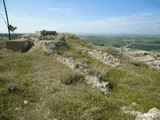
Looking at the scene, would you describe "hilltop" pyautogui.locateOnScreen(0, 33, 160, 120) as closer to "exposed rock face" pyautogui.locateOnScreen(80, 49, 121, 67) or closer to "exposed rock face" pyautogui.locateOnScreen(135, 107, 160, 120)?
"exposed rock face" pyautogui.locateOnScreen(135, 107, 160, 120)

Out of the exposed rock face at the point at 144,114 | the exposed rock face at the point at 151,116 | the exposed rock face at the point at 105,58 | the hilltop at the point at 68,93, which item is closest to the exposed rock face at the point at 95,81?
the hilltop at the point at 68,93

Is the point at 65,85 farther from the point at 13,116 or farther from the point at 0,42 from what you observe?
the point at 0,42

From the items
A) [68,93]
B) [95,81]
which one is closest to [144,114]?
[68,93]

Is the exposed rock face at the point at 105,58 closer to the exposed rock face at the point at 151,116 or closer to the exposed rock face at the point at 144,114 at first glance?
the exposed rock face at the point at 144,114

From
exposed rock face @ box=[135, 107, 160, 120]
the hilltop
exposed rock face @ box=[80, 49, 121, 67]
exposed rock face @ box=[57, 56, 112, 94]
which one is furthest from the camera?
exposed rock face @ box=[80, 49, 121, 67]

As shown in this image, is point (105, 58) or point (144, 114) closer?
point (144, 114)

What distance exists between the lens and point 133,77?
47.7 feet

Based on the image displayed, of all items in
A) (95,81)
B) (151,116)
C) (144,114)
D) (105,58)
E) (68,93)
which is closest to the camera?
(151,116)

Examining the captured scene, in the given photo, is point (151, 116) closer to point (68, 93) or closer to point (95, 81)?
point (68, 93)

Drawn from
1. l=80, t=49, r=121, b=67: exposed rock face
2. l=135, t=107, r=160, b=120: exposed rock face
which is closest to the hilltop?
l=135, t=107, r=160, b=120: exposed rock face

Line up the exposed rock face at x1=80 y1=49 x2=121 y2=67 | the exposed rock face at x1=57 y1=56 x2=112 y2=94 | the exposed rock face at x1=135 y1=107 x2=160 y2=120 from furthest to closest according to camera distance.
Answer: the exposed rock face at x1=80 y1=49 x2=121 y2=67, the exposed rock face at x1=57 y1=56 x2=112 y2=94, the exposed rock face at x1=135 y1=107 x2=160 y2=120

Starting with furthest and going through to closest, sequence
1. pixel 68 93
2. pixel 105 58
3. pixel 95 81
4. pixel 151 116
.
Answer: pixel 105 58
pixel 95 81
pixel 68 93
pixel 151 116

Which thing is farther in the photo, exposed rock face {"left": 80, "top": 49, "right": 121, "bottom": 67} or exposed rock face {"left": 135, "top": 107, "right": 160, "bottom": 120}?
exposed rock face {"left": 80, "top": 49, "right": 121, "bottom": 67}

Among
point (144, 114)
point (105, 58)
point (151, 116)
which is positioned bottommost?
point (144, 114)
